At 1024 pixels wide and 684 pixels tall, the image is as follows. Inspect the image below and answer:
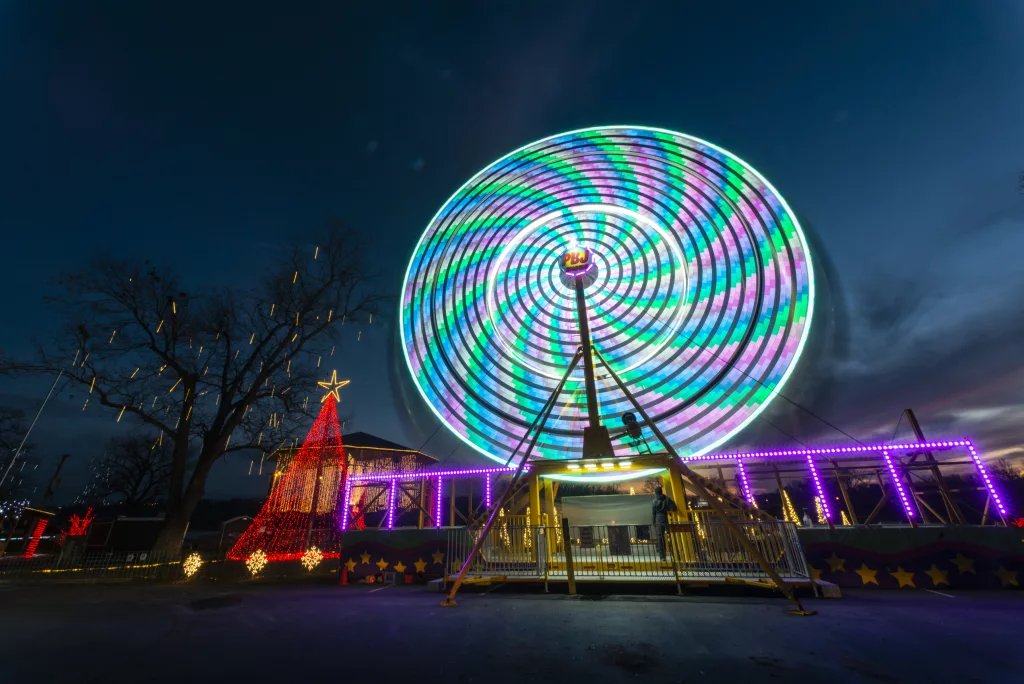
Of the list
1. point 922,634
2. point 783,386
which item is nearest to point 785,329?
point 783,386

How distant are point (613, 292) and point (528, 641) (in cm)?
1411

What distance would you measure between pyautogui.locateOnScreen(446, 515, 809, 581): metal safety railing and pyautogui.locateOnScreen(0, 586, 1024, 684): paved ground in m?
0.88

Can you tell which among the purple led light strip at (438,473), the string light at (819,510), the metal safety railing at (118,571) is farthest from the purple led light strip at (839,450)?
the metal safety railing at (118,571)

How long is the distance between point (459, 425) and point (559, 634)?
411 inches

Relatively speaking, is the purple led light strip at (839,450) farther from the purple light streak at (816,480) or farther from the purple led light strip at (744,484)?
the purple led light strip at (744,484)

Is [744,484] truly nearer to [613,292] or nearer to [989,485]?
[989,485]

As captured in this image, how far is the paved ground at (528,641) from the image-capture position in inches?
165

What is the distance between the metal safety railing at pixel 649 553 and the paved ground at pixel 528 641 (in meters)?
0.88

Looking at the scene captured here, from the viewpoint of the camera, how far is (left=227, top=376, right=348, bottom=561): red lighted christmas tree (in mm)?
16453

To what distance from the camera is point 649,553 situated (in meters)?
10.1

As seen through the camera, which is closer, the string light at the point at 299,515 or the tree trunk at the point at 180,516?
the tree trunk at the point at 180,516

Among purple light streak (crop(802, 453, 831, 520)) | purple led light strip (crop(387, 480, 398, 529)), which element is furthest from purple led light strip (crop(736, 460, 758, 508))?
purple led light strip (crop(387, 480, 398, 529))

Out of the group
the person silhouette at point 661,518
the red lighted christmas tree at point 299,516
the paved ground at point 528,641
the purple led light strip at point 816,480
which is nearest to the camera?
the paved ground at point 528,641

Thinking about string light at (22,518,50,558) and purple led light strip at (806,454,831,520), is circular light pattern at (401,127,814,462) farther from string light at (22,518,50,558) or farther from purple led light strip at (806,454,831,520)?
string light at (22,518,50,558)
